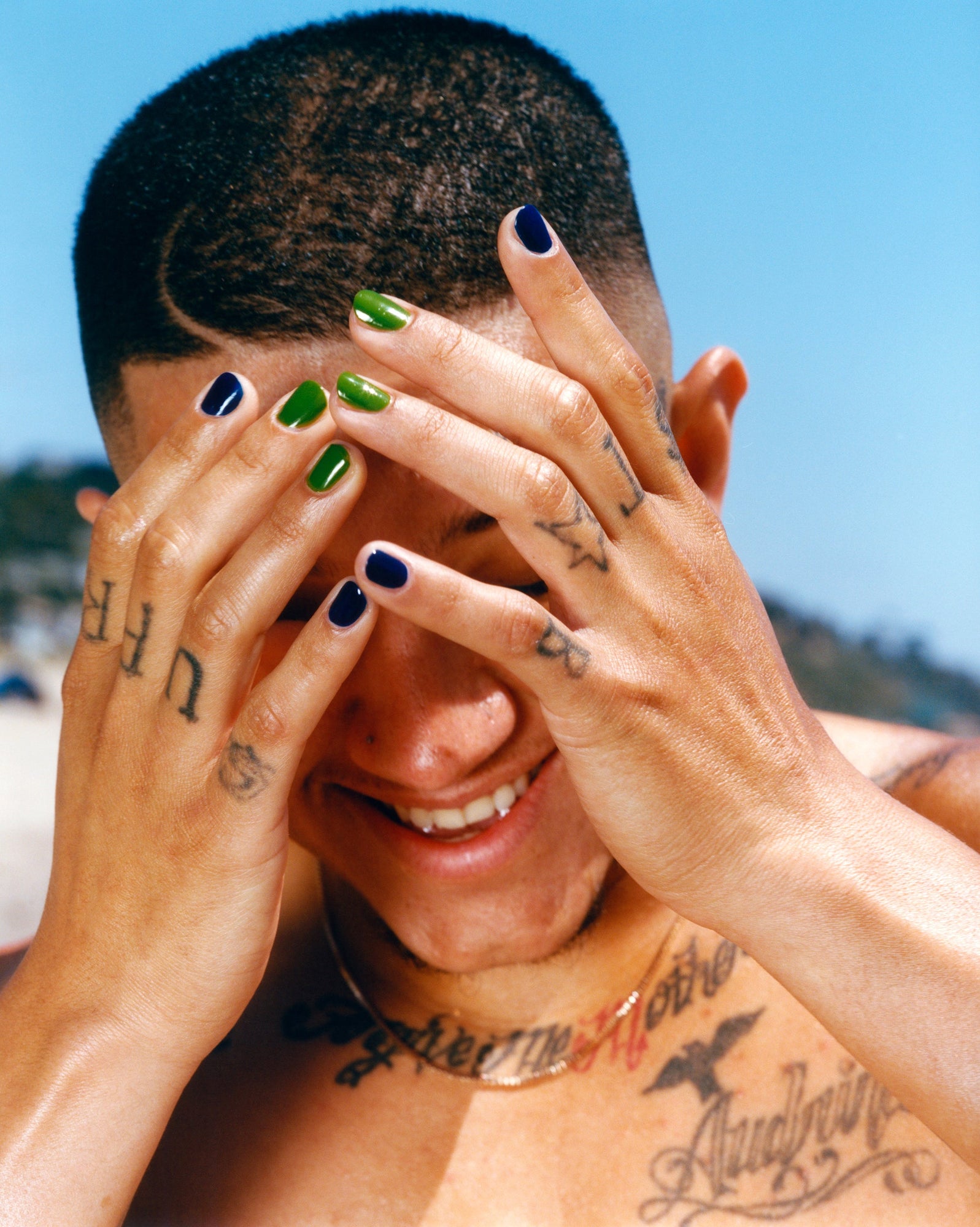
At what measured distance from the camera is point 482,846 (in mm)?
1152

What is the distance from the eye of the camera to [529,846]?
3.84 ft

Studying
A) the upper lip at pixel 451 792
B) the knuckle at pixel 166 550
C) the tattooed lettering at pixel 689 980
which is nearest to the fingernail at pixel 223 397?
the knuckle at pixel 166 550

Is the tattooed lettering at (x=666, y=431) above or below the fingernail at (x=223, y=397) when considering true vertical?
above

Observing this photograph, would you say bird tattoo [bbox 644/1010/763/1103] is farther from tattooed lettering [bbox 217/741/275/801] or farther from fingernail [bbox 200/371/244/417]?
fingernail [bbox 200/371/244/417]

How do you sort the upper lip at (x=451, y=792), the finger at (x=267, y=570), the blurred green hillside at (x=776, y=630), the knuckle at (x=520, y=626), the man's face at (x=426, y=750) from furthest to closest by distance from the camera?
the blurred green hillside at (x=776, y=630)
the upper lip at (x=451, y=792)
the man's face at (x=426, y=750)
the finger at (x=267, y=570)
the knuckle at (x=520, y=626)

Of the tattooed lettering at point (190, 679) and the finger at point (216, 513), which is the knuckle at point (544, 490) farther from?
the tattooed lettering at point (190, 679)

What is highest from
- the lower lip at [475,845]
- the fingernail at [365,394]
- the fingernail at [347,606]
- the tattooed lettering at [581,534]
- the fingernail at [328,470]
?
the tattooed lettering at [581,534]

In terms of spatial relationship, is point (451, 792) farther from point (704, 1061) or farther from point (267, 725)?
point (704, 1061)

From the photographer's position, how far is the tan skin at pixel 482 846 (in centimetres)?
84

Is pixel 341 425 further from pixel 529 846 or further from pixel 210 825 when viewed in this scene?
pixel 529 846

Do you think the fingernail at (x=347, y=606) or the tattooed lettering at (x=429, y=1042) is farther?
the tattooed lettering at (x=429, y=1042)

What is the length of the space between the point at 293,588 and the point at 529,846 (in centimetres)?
46

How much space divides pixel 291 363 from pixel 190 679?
0.35m

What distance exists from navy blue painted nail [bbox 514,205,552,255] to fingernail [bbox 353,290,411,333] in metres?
0.12
